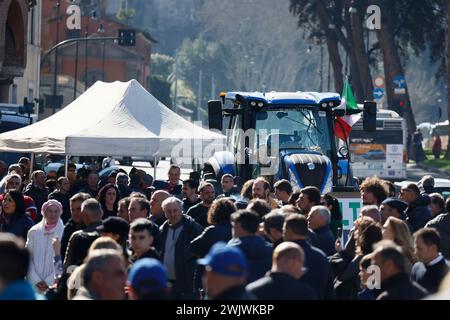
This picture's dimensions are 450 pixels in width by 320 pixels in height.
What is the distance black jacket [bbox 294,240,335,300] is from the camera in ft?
33.2

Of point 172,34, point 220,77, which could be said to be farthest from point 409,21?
point 172,34

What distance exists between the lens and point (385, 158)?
157 ft

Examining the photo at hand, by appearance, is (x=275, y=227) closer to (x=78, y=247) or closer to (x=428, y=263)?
(x=428, y=263)

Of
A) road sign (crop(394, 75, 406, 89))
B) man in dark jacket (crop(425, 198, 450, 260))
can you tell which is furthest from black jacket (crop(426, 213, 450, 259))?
road sign (crop(394, 75, 406, 89))

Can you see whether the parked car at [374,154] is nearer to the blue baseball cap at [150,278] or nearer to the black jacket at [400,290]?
the black jacket at [400,290]

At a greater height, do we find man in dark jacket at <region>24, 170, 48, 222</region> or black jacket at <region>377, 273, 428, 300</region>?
man in dark jacket at <region>24, 170, 48, 222</region>

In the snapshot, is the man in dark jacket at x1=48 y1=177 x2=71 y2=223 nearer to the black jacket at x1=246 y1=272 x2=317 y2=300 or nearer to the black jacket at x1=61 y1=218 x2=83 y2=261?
the black jacket at x1=61 y1=218 x2=83 y2=261

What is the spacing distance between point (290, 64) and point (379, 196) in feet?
365

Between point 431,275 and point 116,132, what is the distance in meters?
11.0

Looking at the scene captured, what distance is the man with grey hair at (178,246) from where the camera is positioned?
12.5m

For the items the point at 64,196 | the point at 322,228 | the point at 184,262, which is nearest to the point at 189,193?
the point at 64,196

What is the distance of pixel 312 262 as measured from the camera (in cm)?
1023

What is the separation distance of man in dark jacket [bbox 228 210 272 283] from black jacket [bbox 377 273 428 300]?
6.60ft

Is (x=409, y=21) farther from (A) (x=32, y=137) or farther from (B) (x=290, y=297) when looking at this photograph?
(B) (x=290, y=297)
